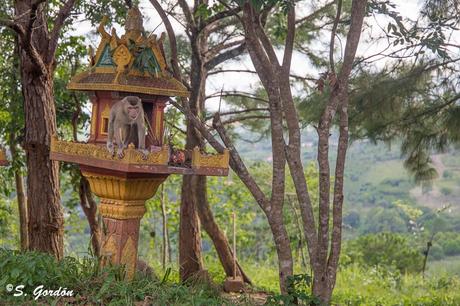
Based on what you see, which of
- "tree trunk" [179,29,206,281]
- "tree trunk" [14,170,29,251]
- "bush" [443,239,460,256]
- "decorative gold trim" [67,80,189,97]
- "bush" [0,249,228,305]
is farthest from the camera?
"bush" [443,239,460,256]

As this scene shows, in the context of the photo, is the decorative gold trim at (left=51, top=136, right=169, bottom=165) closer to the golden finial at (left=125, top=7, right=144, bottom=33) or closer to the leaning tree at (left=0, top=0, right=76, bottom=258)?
the golden finial at (left=125, top=7, right=144, bottom=33)

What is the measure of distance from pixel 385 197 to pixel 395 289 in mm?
26593

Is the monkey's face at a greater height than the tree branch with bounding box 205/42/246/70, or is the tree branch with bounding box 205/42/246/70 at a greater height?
the tree branch with bounding box 205/42/246/70

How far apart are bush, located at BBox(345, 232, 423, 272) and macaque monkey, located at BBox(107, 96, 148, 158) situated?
971cm

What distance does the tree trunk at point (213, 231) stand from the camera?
8.75 meters

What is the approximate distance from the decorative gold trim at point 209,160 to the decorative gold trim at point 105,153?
0.26 meters

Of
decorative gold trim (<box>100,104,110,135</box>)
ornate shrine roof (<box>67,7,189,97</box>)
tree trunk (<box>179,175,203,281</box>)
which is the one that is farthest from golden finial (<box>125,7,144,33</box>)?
tree trunk (<box>179,175,203,281</box>)

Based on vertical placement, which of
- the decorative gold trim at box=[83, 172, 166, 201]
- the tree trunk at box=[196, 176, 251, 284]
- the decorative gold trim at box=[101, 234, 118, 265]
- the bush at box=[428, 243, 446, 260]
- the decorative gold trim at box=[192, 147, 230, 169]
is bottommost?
the bush at box=[428, 243, 446, 260]

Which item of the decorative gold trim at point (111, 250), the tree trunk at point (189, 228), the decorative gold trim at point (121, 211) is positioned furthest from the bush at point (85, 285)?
the tree trunk at point (189, 228)

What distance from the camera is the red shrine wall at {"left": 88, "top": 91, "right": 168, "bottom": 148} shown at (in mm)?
4949

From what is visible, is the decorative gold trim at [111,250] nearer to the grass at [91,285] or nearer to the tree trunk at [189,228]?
the grass at [91,285]

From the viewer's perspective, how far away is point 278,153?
16.8 feet

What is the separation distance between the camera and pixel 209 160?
15.0 ft

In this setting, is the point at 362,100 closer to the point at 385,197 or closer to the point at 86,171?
the point at 86,171
